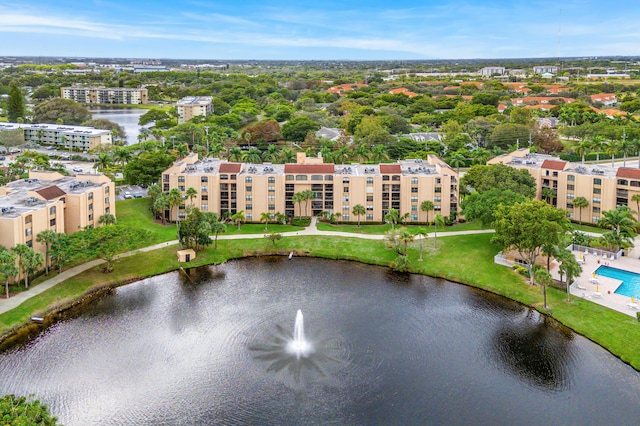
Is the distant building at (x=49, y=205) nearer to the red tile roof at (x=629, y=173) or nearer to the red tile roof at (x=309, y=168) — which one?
the red tile roof at (x=309, y=168)

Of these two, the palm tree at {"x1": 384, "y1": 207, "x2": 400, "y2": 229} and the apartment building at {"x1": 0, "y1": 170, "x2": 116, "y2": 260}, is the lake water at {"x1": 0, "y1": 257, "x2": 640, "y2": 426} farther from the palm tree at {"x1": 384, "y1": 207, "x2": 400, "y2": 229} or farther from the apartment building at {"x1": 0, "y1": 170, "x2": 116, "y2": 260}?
the palm tree at {"x1": 384, "y1": 207, "x2": 400, "y2": 229}

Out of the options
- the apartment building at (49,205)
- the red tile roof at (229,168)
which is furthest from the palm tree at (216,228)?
the apartment building at (49,205)

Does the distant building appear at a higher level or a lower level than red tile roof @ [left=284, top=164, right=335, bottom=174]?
lower

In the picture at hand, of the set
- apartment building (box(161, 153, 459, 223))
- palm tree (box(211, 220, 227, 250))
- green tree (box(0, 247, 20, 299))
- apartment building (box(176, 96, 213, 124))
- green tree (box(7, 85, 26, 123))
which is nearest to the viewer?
green tree (box(0, 247, 20, 299))


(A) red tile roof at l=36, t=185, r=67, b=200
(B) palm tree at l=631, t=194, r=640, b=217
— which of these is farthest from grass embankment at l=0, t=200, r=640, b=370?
(B) palm tree at l=631, t=194, r=640, b=217

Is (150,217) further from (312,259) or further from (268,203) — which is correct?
(312,259)

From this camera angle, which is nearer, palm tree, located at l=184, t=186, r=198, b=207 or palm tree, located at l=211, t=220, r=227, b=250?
palm tree, located at l=211, t=220, r=227, b=250
